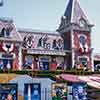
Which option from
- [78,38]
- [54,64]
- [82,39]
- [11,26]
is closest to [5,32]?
[11,26]

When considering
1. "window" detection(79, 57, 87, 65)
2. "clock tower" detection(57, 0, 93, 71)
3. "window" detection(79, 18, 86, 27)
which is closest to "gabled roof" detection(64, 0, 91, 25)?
"clock tower" detection(57, 0, 93, 71)

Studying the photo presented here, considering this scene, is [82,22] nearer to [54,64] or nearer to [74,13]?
[74,13]

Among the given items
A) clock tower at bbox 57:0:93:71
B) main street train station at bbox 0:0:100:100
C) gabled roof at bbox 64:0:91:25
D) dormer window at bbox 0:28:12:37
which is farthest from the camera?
gabled roof at bbox 64:0:91:25

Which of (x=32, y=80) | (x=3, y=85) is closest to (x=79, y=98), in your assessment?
(x=32, y=80)

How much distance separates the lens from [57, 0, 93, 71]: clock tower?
57188 mm

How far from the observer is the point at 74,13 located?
198 feet

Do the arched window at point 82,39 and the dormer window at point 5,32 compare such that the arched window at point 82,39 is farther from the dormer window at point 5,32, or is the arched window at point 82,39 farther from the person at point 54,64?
the dormer window at point 5,32

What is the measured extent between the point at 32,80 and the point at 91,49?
75.4 ft

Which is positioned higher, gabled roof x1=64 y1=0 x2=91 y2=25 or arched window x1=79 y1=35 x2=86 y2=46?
gabled roof x1=64 y1=0 x2=91 y2=25

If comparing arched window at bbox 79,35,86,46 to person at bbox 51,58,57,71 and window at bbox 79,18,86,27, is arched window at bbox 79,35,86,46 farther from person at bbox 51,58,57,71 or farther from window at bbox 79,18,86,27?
person at bbox 51,58,57,71

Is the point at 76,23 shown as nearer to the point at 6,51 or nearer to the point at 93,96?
the point at 6,51

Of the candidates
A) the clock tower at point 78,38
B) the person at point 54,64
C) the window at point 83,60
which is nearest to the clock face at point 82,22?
the clock tower at point 78,38

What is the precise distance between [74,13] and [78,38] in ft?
16.5

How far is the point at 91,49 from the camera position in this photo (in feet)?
193
